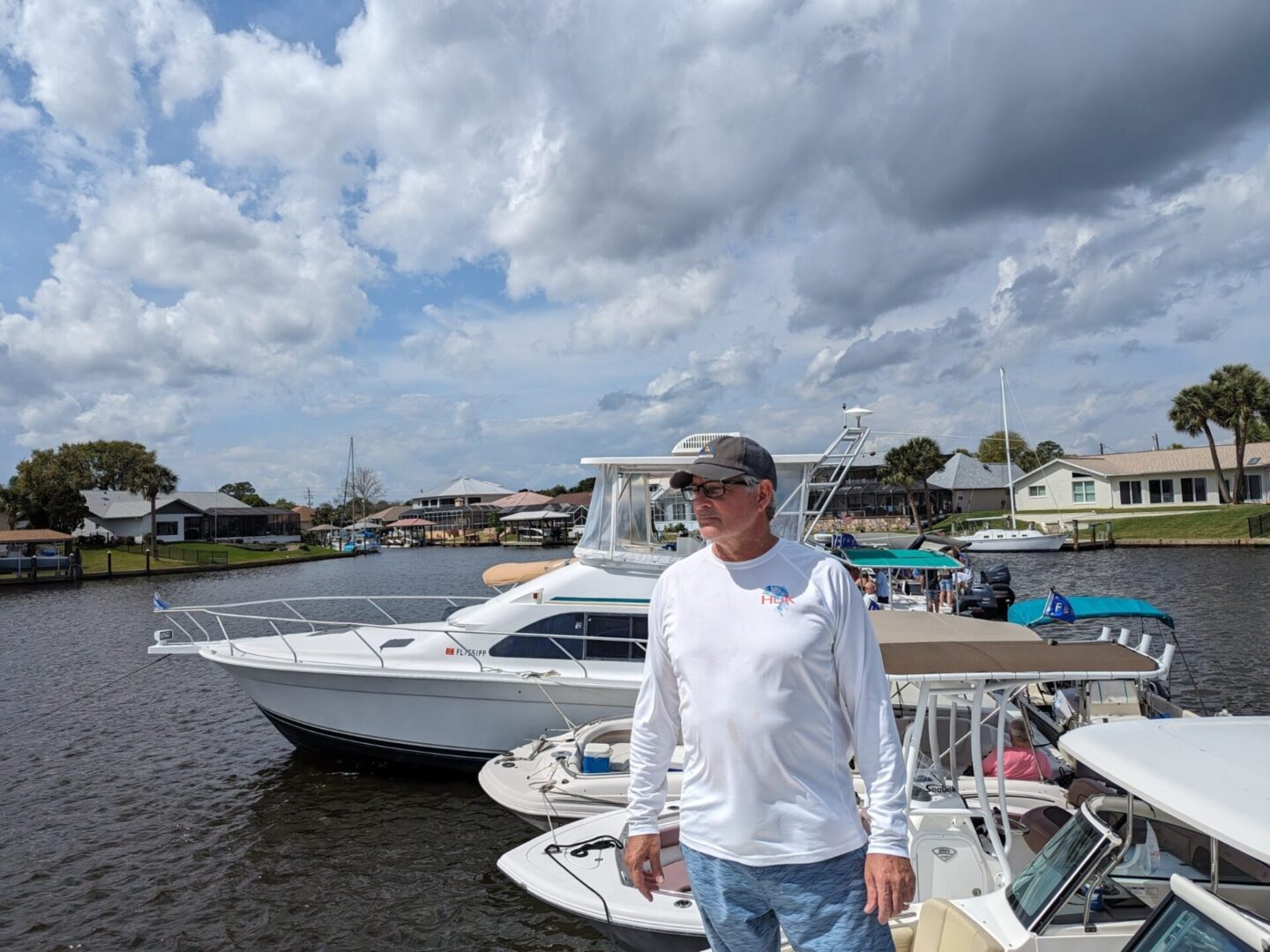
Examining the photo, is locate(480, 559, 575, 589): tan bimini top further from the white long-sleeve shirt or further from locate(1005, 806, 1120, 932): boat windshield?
the white long-sleeve shirt

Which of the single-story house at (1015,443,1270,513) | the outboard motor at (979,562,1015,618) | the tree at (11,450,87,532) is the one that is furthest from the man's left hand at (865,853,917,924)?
the tree at (11,450,87,532)

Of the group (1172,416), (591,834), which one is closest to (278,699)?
(591,834)

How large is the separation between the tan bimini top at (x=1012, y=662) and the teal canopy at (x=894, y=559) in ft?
32.4

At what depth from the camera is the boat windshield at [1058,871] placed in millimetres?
3916

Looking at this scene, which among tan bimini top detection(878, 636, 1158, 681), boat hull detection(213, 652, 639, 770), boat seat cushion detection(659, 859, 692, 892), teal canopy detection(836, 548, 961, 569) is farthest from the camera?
teal canopy detection(836, 548, 961, 569)

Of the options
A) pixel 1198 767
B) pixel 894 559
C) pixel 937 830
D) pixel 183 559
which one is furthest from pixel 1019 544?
pixel 183 559

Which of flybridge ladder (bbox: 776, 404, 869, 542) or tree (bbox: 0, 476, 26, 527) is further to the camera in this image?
tree (bbox: 0, 476, 26, 527)

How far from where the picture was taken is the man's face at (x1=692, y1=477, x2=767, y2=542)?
8.79 ft

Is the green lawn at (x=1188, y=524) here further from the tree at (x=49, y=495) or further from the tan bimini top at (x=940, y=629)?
the tree at (x=49, y=495)

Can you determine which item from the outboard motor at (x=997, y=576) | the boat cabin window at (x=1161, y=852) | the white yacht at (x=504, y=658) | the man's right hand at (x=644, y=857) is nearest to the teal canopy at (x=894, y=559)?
the white yacht at (x=504, y=658)

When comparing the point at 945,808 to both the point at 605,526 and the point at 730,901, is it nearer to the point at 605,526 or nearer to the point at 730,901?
the point at 730,901

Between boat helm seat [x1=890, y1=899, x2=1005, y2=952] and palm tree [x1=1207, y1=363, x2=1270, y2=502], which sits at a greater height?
palm tree [x1=1207, y1=363, x2=1270, y2=502]

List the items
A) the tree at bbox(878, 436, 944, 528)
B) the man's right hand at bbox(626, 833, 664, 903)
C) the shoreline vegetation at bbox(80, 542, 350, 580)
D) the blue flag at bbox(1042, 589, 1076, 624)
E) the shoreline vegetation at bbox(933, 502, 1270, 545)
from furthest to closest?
1. the tree at bbox(878, 436, 944, 528)
2. the shoreline vegetation at bbox(80, 542, 350, 580)
3. the shoreline vegetation at bbox(933, 502, 1270, 545)
4. the blue flag at bbox(1042, 589, 1076, 624)
5. the man's right hand at bbox(626, 833, 664, 903)

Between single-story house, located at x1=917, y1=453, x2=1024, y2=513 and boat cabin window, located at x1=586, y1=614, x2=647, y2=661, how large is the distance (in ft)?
233
